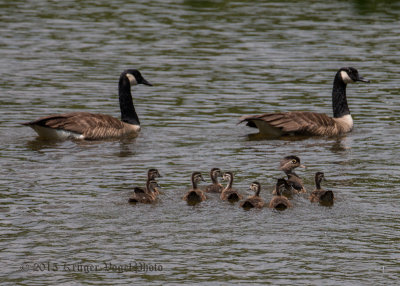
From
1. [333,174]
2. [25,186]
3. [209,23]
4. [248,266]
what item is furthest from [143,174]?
[209,23]

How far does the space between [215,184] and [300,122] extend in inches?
259

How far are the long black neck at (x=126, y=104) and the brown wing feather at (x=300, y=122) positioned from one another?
296cm

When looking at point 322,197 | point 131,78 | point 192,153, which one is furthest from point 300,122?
point 322,197

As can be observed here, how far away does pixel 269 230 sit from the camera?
1465 centimetres

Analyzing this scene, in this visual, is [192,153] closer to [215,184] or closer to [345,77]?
[215,184]

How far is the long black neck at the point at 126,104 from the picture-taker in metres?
24.3

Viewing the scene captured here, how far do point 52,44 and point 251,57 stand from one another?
818 centimetres

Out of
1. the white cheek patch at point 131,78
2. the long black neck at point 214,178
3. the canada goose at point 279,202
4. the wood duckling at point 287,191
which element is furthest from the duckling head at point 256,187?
the white cheek patch at point 131,78

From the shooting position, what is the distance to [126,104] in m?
24.8

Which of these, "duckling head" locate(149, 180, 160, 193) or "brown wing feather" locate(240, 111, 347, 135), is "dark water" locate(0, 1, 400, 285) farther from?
"brown wing feather" locate(240, 111, 347, 135)

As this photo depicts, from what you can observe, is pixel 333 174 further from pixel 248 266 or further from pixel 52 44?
pixel 52 44

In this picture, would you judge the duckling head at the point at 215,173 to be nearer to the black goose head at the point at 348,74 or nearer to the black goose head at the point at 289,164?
the black goose head at the point at 289,164

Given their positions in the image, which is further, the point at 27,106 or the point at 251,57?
the point at 251,57

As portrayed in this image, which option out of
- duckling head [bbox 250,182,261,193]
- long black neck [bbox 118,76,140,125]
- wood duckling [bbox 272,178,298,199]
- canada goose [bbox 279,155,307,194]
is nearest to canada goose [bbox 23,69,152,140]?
long black neck [bbox 118,76,140,125]
